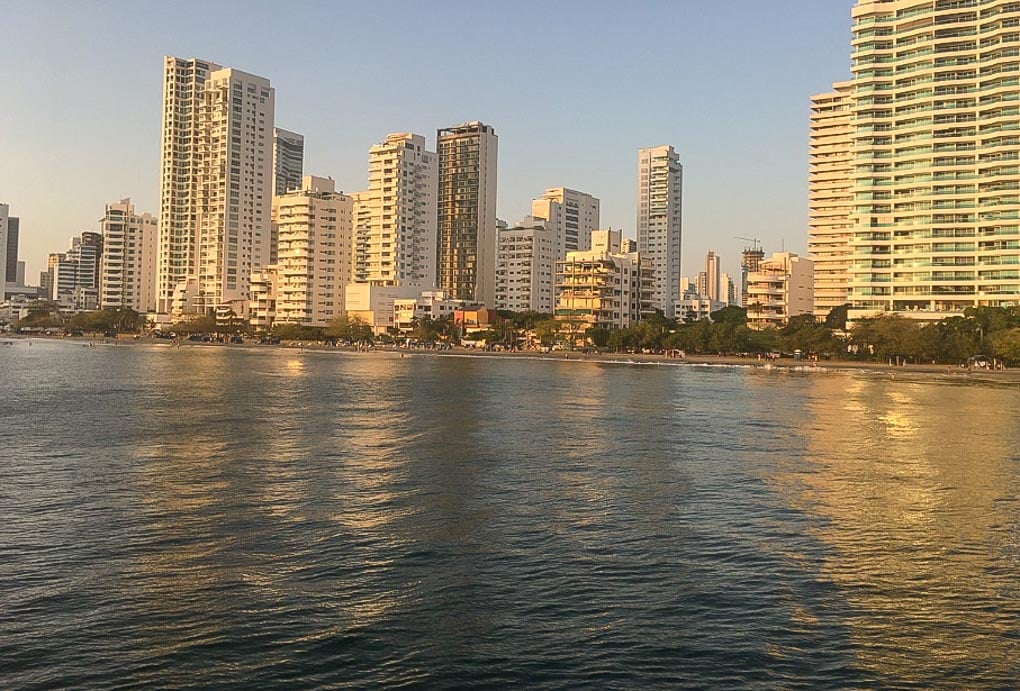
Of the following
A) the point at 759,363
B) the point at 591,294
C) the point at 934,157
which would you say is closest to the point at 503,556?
the point at 759,363

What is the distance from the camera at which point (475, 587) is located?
21.8 meters

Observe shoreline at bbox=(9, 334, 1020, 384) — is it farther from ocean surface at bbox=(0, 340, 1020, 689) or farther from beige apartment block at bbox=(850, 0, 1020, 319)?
ocean surface at bbox=(0, 340, 1020, 689)

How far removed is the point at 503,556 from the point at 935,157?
526 feet

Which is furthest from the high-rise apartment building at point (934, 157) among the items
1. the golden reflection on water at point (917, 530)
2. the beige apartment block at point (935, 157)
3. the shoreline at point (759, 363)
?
the golden reflection on water at point (917, 530)

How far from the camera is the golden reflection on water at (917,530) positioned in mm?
18594

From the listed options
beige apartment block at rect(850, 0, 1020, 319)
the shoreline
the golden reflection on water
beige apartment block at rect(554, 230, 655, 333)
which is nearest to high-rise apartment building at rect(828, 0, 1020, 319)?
beige apartment block at rect(850, 0, 1020, 319)

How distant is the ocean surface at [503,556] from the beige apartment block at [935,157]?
117 m

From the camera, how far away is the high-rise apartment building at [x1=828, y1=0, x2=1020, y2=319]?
505ft

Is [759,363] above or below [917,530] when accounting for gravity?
above

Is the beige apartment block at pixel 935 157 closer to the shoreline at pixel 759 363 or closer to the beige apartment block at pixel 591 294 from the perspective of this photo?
the shoreline at pixel 759 363

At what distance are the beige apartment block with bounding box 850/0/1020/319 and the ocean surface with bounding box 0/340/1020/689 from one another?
117 m

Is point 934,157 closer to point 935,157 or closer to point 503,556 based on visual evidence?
point 935,157

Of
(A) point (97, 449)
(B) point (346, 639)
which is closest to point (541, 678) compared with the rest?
(B) point (346, 639)

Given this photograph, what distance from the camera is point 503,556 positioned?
24.6 meters
